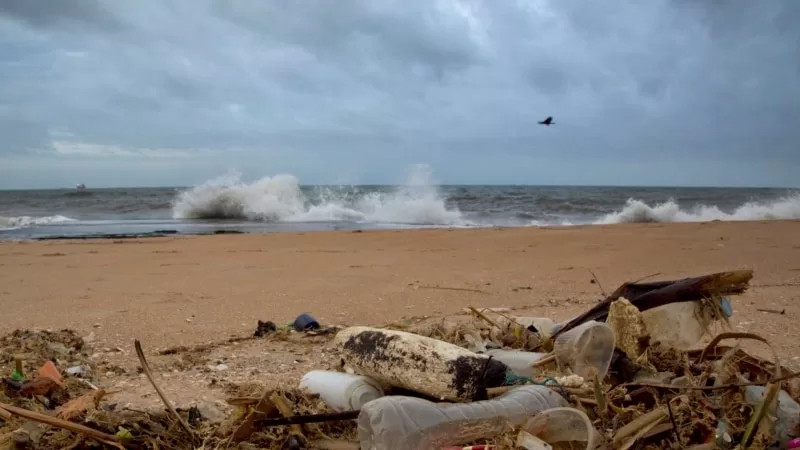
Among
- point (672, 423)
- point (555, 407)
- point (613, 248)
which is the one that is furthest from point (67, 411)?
point (613, 248)

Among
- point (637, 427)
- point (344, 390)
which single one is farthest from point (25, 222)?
point (637, 427)

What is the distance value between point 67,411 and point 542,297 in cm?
425

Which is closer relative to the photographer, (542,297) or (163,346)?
(163,346)

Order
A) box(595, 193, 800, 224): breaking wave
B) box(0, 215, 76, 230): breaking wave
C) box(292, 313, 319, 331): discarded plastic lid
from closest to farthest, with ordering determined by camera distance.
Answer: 1. box(292, 313, 319, 331): discarded plastic lid
2. box(0, 215, 76, 230): breaking wave
3. box(595, 193, 800, 224): breaking wave

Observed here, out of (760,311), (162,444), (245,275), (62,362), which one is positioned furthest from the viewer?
(245,275)

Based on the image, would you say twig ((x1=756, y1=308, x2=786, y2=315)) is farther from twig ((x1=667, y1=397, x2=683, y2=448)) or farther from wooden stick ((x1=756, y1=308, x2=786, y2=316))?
twig ((x1=667, y1=397, x2=683, y2=448))

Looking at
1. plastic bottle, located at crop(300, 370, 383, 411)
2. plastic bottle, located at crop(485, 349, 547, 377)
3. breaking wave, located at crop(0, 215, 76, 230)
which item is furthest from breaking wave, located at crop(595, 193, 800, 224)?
plastic bottle, located at crop(300, 370, 383, 411)

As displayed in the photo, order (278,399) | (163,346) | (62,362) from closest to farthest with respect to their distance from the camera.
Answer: (278,399)
(62,362)
(163,346)

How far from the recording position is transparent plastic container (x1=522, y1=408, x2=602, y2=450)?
1.96m

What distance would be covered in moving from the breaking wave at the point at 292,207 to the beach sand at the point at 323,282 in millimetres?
9642

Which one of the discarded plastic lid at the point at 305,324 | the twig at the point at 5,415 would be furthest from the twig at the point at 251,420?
the discarded plastic lid at the point at 305,324

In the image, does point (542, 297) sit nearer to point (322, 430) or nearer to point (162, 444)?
point (322, 430)

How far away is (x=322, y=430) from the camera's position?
233 cm

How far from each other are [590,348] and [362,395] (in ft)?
3.25
